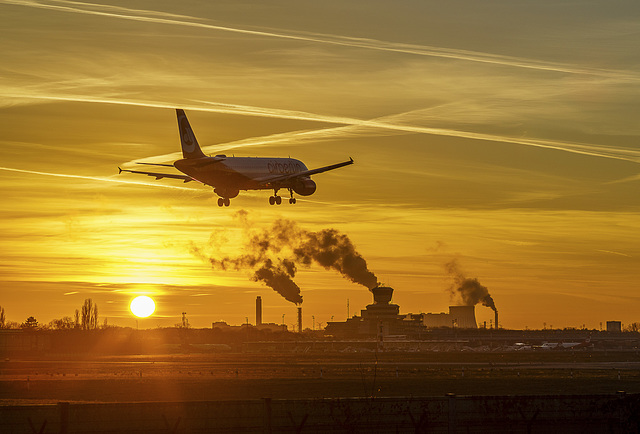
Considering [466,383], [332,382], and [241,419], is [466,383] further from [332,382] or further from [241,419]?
[241,419]

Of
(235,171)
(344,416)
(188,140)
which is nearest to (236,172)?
(235,171)

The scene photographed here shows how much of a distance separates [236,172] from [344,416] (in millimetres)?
72288

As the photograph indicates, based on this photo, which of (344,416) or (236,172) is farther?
(236,172)

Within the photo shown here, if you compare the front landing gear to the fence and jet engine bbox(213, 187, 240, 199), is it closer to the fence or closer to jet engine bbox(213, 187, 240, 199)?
jet engine bbox(213, 187, 240, 199)

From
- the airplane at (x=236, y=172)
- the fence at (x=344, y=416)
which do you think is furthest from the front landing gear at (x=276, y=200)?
the fence at (x=344, y=416)

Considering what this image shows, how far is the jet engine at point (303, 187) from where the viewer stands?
94.8 m

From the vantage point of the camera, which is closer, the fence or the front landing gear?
the fence

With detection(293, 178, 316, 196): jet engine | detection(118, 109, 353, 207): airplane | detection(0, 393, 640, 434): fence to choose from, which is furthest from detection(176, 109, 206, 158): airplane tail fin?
detection(0, 393, 640, 434): fence

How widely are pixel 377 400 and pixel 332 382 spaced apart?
5750 centimetres

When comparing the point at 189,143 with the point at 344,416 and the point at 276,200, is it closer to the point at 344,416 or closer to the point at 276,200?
the point at 276,200

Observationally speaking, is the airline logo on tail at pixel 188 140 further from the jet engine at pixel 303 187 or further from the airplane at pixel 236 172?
the jet engine at pixel 303 187

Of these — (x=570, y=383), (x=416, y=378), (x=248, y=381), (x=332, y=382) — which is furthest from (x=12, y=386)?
(x=570, y=383)

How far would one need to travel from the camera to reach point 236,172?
3583 inches

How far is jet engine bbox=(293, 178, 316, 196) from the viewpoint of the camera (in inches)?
3733
